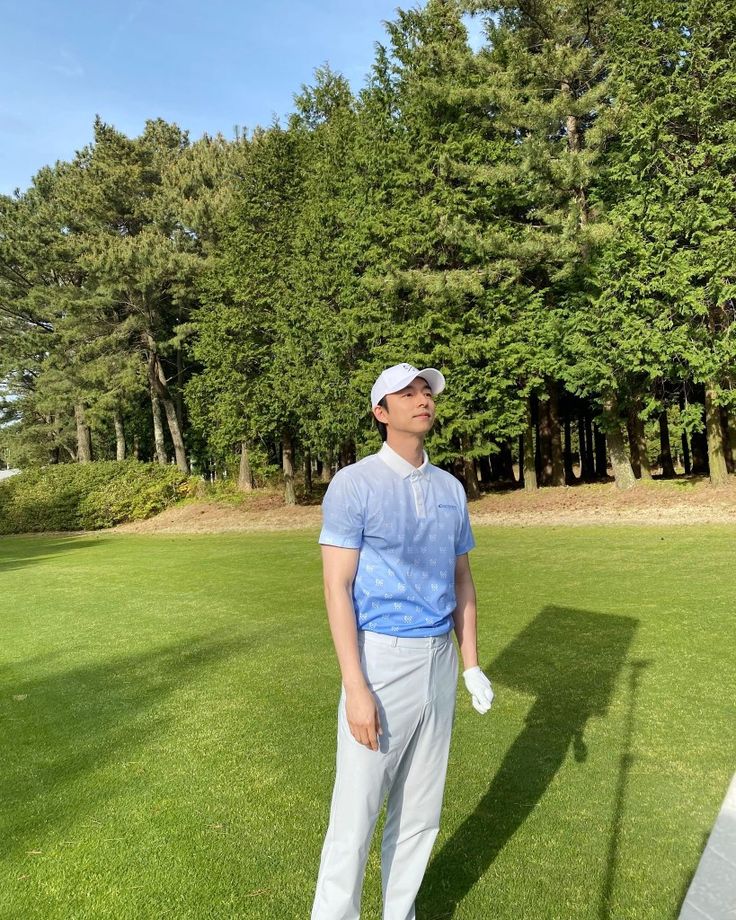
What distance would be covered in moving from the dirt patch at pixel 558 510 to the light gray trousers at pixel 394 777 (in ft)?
43.4

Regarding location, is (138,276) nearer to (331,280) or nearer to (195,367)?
(195,367)

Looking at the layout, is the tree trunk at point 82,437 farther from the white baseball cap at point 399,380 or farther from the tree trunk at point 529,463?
the white baseball cap at point 399,380

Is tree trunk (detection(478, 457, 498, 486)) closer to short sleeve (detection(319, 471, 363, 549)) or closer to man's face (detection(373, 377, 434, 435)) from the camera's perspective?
man's face (detection(373, 377, 434, 435))

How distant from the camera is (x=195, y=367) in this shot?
1359 inches

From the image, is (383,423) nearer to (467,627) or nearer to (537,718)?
(467,627)

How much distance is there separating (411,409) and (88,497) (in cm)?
2611

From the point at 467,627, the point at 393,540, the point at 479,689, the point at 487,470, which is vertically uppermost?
the point at 393,540

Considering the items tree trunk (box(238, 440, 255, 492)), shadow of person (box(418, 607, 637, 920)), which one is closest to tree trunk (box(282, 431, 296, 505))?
tree trunk (box(238, 440, 255, 492))

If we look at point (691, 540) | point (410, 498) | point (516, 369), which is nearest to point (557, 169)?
point (516, 369)

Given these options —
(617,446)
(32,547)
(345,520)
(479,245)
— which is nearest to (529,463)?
(617,446)

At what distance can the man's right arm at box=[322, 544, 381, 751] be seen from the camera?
6.79 feet

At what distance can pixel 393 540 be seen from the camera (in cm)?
219

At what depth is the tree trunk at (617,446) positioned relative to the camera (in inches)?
731

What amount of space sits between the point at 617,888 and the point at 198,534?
63.2 feet
